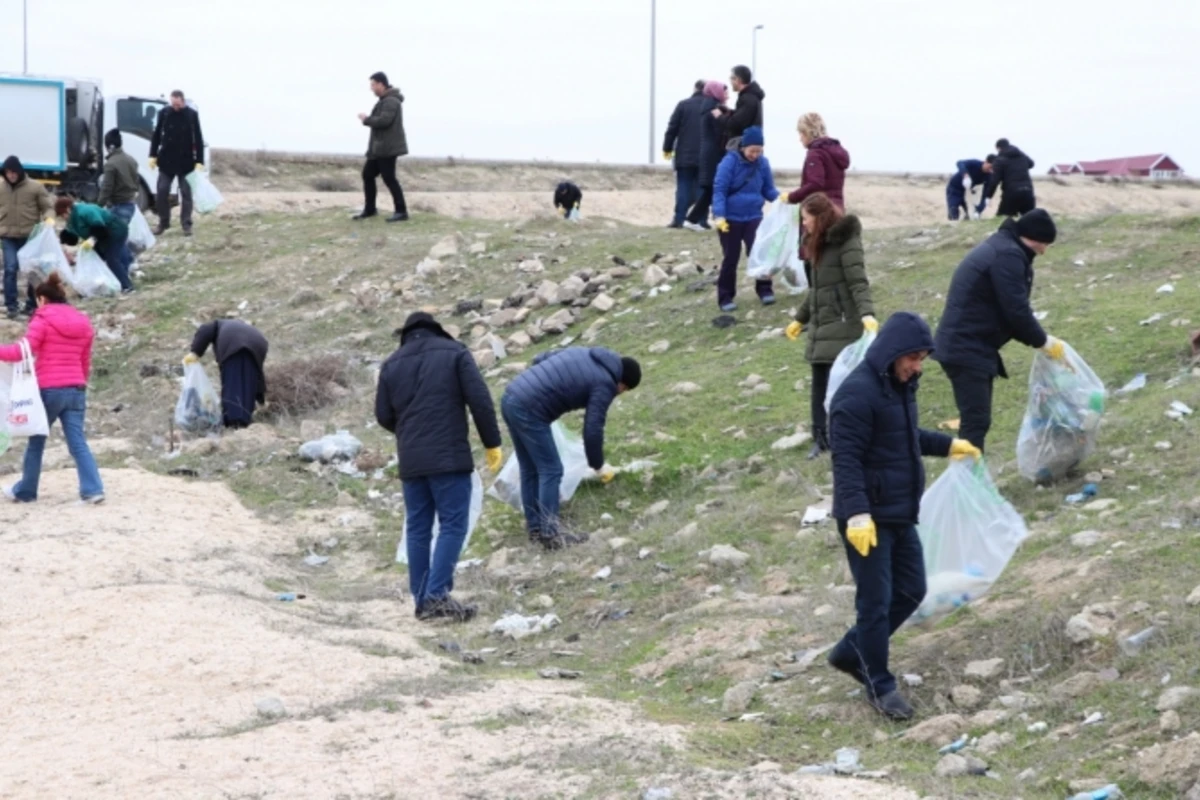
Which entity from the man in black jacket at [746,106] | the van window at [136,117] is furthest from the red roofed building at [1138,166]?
the man in black jacket at [746,106]

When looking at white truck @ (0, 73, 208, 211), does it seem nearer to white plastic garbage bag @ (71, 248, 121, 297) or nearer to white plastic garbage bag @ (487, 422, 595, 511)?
white plastic garbage bag @ (71, 248, 121, 297)

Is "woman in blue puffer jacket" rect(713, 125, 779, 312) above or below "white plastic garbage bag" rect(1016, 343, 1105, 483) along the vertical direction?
above

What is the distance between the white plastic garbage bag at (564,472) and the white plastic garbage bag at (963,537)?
12.2 feet

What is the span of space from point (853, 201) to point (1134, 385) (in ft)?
84.0

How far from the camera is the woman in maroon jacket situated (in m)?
11.6

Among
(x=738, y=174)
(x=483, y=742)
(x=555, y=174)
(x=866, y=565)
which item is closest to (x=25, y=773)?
(x=483, y=742)

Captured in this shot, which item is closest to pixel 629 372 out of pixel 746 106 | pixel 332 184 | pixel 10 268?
pixel 746 106

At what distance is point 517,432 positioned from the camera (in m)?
9.68

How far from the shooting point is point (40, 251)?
55.4 ft

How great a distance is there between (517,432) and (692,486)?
1.23 metres

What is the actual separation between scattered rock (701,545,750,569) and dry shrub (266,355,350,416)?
5.86 meters

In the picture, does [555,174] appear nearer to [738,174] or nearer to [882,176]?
[882,176]

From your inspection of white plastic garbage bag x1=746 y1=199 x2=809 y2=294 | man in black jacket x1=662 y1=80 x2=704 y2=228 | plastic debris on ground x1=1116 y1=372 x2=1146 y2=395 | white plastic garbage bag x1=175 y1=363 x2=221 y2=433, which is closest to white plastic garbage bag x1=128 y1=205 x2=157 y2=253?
man in black jacket x1=662 y1=80 x2=704 y2=228

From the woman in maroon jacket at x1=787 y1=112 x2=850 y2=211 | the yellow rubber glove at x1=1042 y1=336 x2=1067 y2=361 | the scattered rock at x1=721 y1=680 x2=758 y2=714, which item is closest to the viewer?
the scattered rock at x1=721 y1=680 x2=758 y2=714
